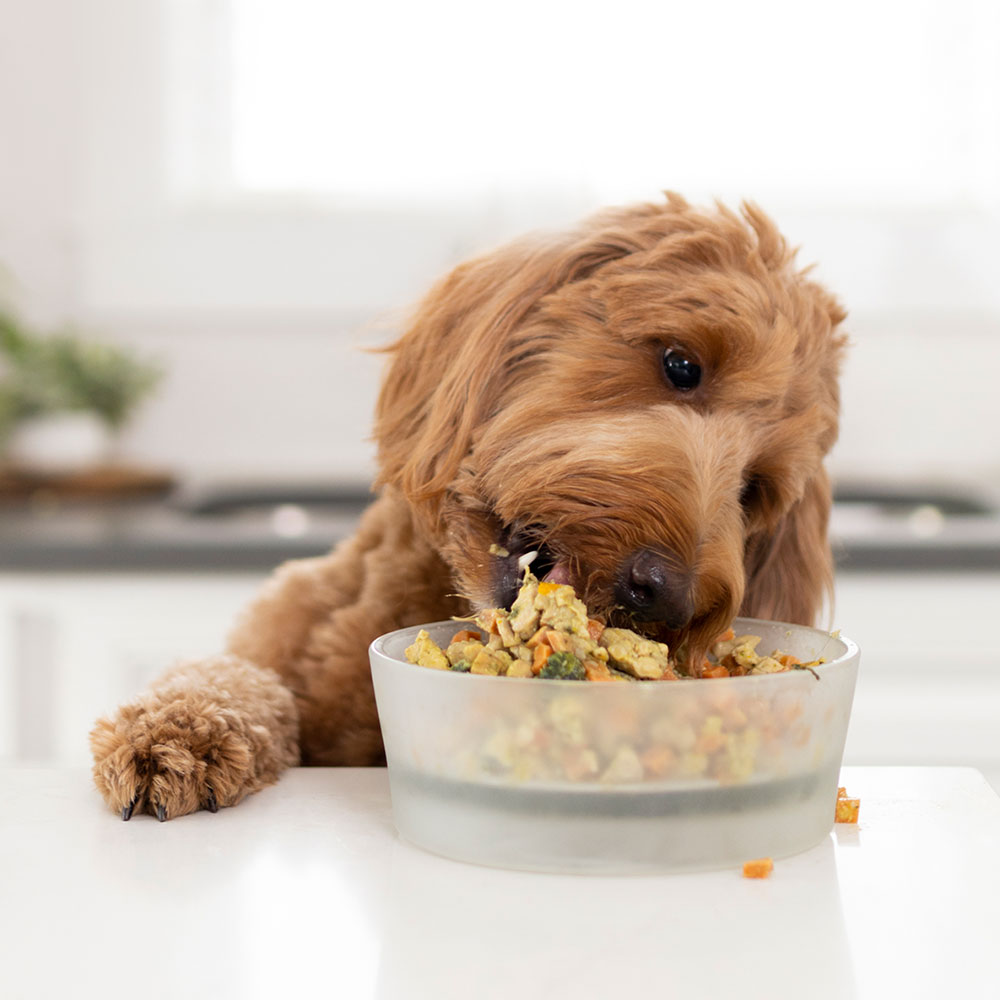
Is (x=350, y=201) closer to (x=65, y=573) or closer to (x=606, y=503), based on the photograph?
(x=65, y=573)

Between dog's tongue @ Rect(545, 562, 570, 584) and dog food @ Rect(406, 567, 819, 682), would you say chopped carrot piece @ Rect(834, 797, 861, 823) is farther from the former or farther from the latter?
dog's tongue @ Rect(545, 562, 570, 584)

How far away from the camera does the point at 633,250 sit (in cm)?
137

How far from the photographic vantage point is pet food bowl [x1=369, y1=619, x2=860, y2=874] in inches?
32.7

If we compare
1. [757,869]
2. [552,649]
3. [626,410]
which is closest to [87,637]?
[626,410]

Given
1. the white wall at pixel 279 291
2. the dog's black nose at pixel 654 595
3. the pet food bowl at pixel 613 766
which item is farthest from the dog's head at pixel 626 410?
the white wall at pixel 279 291

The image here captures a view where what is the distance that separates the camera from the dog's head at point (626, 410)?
3.77 feet

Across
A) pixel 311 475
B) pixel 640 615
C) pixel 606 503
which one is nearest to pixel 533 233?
pixel 606 503

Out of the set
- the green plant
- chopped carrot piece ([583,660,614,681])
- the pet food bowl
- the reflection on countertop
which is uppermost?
chopped carrot piece ([583,660,614,681])

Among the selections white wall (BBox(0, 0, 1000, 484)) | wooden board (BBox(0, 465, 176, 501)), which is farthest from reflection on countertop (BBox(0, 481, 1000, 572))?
white wall (BBox(0, 0, 1000, 484))

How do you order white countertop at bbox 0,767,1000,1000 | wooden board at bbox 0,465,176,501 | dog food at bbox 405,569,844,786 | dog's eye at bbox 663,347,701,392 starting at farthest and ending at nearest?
1. wooden board at bbox 0,465,176,501
2. dog's eye at bbox 663,347,701,392
3. dog food at bbox 405,569,844,786
4. white countertop at bbox 0,767,1000,1000

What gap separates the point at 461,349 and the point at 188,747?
554 millimetres

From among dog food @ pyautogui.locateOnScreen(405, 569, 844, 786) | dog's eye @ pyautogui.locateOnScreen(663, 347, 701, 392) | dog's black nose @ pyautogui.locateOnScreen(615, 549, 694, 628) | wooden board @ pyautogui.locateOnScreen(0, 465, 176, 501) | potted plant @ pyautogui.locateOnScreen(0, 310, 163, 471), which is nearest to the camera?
dog food @ pyautogui.locateOnScreen(405, 569, 844, 786)

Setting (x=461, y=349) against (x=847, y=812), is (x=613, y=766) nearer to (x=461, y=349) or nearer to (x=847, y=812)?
(x=847, y=812)

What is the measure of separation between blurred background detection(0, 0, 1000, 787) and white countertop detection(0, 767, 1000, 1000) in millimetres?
2558
